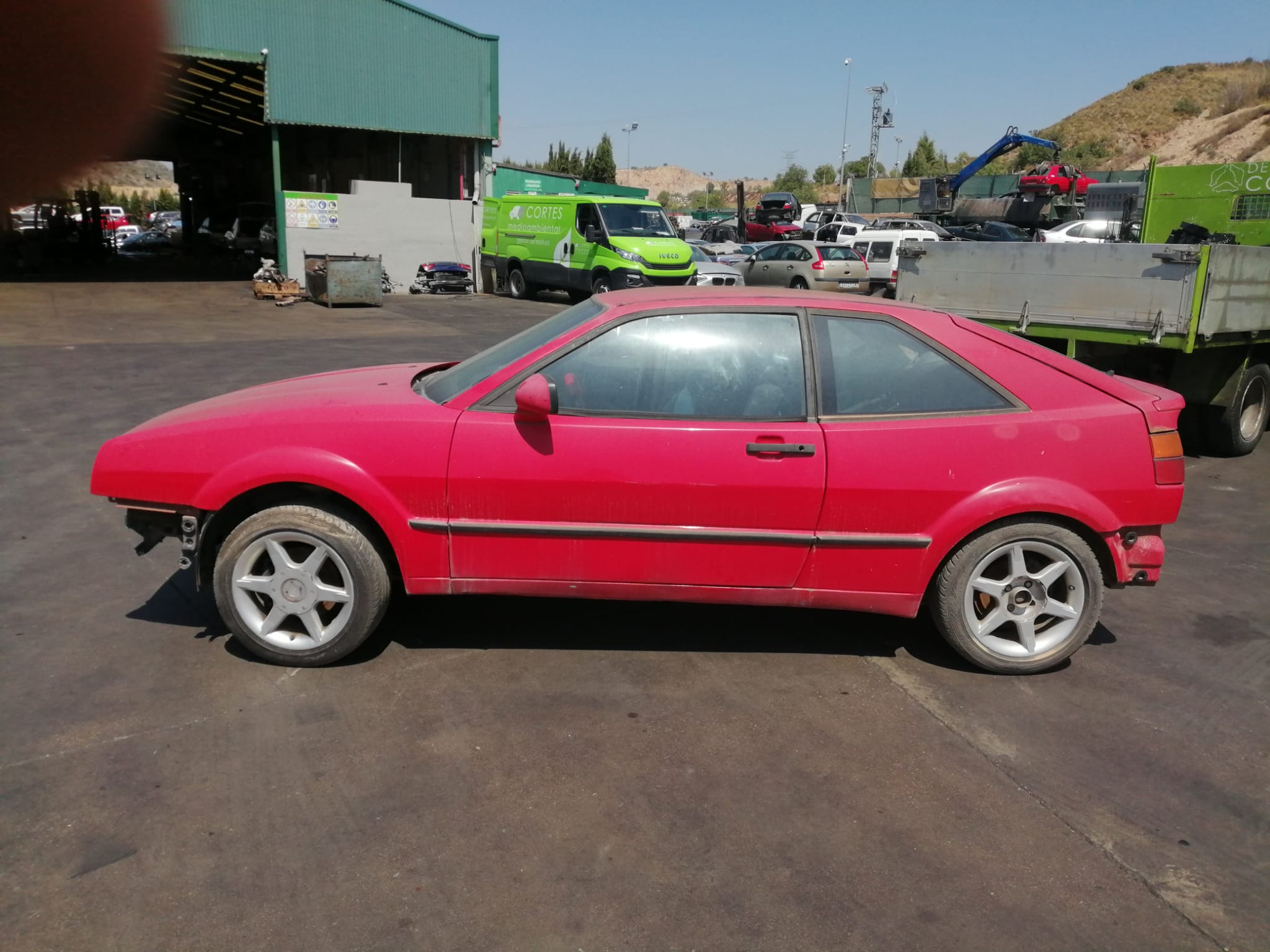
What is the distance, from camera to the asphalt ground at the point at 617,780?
2654 mm

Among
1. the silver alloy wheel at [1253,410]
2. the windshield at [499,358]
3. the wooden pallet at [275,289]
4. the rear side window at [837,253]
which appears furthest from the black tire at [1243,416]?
the wooden pallet at [275,289]

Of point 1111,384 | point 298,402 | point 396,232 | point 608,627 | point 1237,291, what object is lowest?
point 608,627

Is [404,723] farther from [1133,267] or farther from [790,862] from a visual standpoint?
[1133,267]

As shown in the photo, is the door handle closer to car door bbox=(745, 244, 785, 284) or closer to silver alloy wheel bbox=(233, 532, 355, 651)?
silver alloy wheel bbox=(233, 532, 355, 651)

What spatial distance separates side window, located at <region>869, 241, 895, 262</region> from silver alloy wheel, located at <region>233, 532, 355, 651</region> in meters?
23.0

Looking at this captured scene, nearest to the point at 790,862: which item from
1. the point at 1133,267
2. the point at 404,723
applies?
the point at 404,723

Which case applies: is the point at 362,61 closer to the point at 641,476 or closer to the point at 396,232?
the point at 396,232

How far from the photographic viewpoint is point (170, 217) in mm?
51656

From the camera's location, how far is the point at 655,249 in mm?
20656

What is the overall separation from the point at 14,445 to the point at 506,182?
30.4 m

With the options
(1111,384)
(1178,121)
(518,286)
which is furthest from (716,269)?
(1178,121)

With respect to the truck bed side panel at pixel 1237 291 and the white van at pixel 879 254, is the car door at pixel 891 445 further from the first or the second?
the white van at pixel 879 254

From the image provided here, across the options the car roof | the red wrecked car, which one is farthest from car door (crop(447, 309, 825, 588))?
the red wrecked car

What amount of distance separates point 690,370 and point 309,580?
69.9 inches
